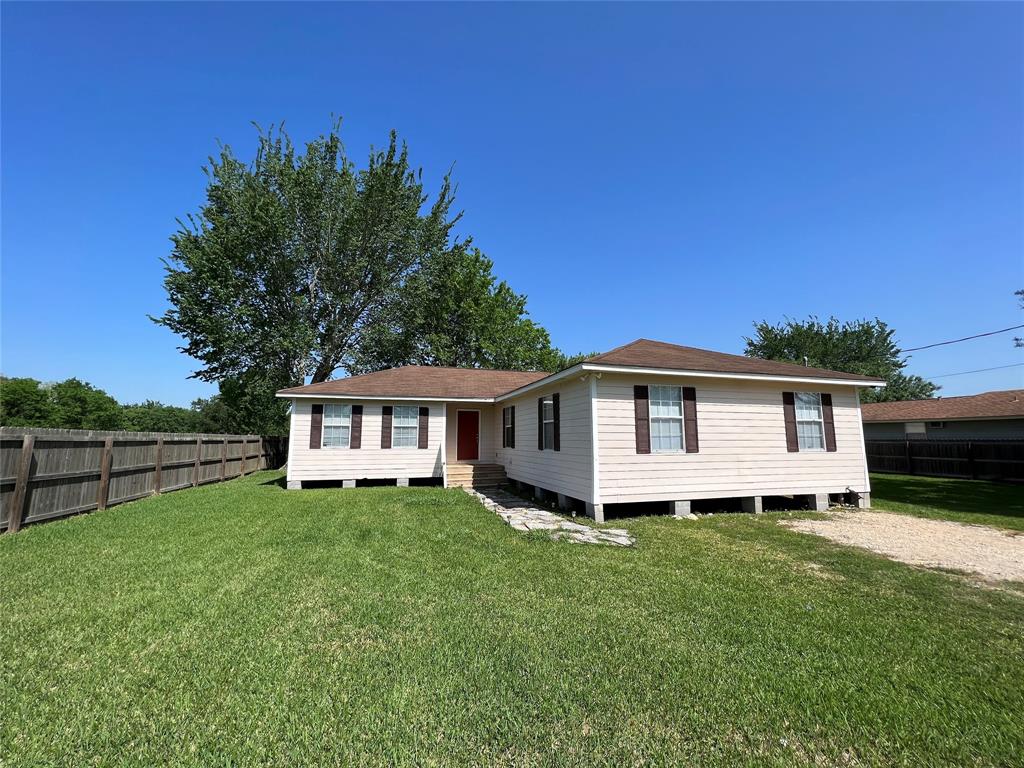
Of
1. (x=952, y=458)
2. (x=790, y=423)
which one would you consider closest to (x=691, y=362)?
(x=790, y=423)

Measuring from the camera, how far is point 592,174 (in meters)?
14.4

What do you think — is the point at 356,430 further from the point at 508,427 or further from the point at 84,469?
the point at 84,469

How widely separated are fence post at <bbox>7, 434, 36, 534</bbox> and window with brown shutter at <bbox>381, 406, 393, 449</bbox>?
7.53 meters

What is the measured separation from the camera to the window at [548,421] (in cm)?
991

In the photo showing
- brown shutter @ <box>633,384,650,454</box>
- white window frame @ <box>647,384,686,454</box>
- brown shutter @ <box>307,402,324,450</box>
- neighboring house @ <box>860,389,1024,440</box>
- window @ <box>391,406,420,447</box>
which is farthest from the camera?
neighboring house @ <box>860,389,1024,440</box>

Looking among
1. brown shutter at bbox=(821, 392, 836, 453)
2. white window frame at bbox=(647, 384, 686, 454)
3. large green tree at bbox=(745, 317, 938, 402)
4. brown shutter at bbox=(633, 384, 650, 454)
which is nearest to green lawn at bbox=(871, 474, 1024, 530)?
brown shutter at bbox=(821, 392, 836, 453)

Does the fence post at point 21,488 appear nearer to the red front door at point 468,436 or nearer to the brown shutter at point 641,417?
the red front door at point 468,436

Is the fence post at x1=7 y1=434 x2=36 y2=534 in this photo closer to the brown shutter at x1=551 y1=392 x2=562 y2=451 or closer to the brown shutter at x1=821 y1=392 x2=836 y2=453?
the brown shutter at x1=551 y1=392 x2=562 y2=451

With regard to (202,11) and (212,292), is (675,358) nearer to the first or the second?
(202,11)

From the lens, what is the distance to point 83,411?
44094 mm

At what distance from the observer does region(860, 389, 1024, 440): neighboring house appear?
16.9 m

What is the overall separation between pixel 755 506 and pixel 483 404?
28.7 feet

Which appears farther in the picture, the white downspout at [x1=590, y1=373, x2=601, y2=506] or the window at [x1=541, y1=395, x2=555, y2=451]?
the window at [x1=541, y1=395, x2=555, y2=451]

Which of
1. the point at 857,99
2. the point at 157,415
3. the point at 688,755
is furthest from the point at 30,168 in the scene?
the point at 157,415
